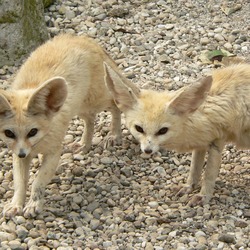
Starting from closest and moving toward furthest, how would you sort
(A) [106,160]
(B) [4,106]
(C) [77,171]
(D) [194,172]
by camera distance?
1. (B) [4,106]
2. (D) [194,172]
3. (C) [77,171]
4. (A) [106,160]

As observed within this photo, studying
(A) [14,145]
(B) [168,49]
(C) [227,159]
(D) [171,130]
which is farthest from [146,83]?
(A) [14,145]

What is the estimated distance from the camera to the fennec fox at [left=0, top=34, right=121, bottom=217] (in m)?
6.11

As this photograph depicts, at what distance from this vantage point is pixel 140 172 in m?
7.27

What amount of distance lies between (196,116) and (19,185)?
1.64 meters

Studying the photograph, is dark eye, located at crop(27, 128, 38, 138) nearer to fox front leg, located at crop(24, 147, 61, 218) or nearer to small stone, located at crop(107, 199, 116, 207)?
fox front leg, located at crop(24, 147, 61, 218)

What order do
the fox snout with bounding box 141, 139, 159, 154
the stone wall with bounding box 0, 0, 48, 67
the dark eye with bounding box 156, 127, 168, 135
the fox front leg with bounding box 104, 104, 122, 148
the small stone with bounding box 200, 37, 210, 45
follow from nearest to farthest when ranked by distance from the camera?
the fox snout with bounding box 141, 139, 159, 154 < the dark eye with bounding box 156, 127, 168, 135 < the fox front leg with bounding box 104, 104, 122, 148 < the stone wall with bounding box 0, 0, 48, 67 < the small stone with bounding box 200, 37, 210, 45

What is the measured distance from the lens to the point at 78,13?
32.9 ft

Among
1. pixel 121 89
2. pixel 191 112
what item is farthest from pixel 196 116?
pixel 121 89

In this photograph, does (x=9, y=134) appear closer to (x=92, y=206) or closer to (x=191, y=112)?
(x=92, y=206)

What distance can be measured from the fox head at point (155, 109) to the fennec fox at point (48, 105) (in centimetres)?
52

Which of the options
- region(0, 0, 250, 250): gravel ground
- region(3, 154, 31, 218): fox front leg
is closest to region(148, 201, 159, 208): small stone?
region(0, 0, 250, 250): gravel ground

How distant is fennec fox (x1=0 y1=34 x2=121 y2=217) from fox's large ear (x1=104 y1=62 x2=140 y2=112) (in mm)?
407

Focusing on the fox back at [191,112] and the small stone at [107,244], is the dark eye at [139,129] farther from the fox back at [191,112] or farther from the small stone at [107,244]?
the small stone at [107,244]

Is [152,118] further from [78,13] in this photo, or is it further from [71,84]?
[78,13]
